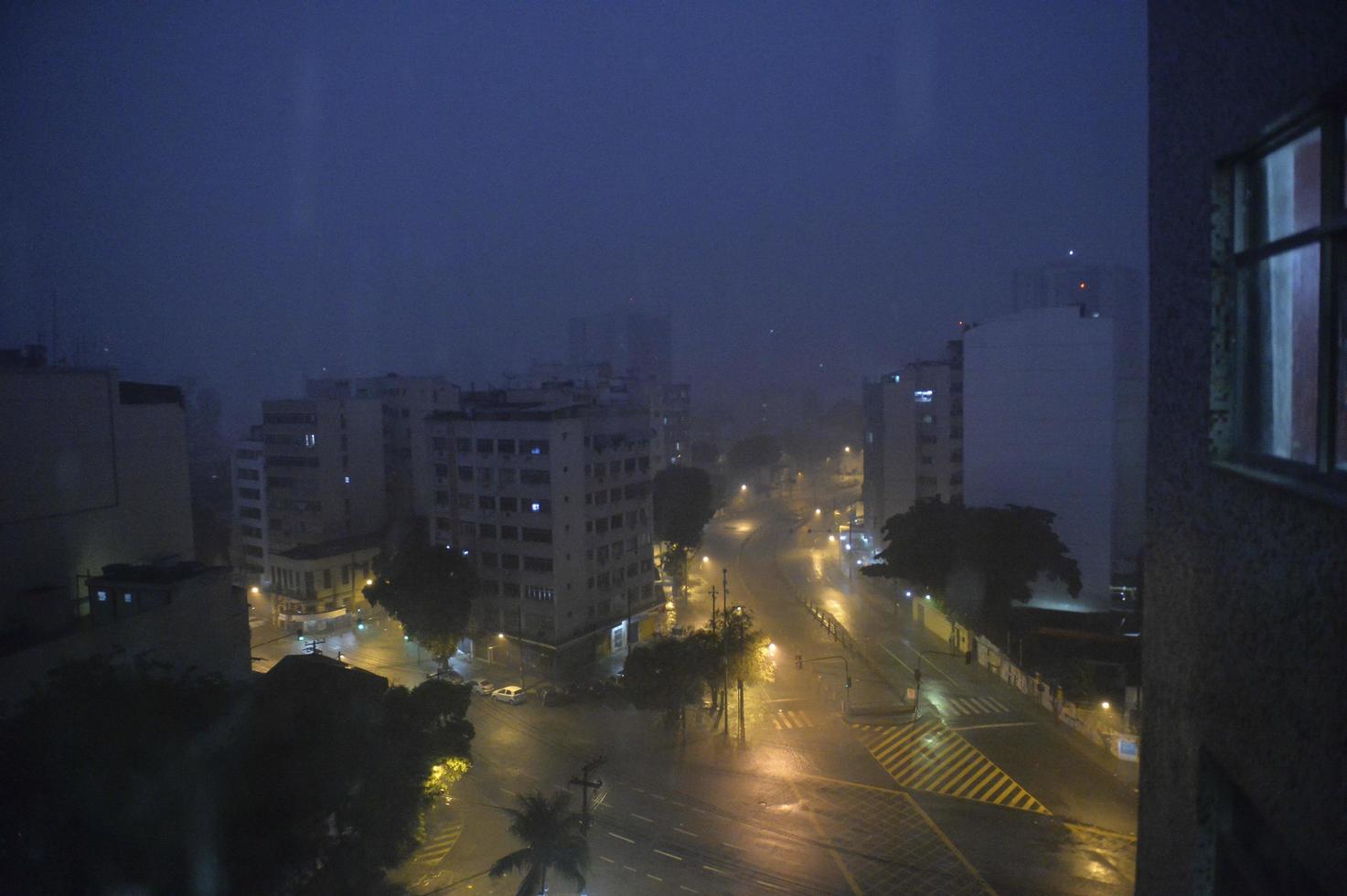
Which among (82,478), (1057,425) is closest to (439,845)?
(82,478)

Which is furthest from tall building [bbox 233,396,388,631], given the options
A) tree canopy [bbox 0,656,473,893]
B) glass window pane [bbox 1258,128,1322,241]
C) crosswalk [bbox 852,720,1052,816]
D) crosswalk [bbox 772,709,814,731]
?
glass window pane [bbox 1258,128,1322,241]

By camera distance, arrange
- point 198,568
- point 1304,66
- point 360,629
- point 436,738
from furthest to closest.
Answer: point 360,629 → point 198,568 → point 436,738 → point 1304,66

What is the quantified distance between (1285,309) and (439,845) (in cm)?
1281

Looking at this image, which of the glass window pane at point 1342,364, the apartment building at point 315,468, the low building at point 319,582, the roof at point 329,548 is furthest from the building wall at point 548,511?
the glass window pane at point 1342,364

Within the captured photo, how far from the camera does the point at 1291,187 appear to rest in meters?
1.37

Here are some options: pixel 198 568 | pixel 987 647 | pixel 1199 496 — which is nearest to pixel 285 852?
pixel 198 568

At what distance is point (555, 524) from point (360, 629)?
8.86 m

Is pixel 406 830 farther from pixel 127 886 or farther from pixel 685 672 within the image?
pixel 685 672

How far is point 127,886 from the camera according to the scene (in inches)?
278

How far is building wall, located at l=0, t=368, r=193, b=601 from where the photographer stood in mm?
14766

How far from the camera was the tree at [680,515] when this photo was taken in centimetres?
2889

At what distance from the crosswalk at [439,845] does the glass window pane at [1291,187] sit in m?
12.5

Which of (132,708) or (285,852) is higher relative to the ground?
(132,708)

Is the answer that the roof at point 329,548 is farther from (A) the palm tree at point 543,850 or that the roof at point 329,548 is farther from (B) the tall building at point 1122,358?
(B) the tall building at point 1122,358
